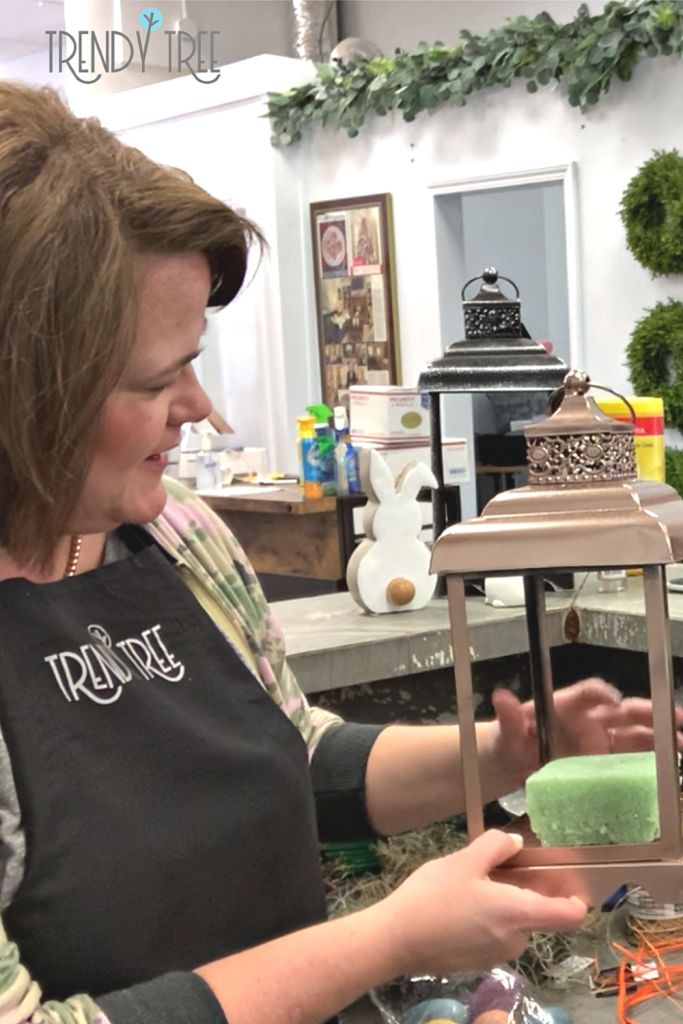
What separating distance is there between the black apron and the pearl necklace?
19mm

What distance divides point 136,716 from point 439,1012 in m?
0.59

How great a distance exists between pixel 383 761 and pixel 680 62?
4.41 metres


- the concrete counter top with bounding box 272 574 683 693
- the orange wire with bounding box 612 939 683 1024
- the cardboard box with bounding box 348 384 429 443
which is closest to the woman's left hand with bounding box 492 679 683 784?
the orange wire with bounding box 612 939 683 1024

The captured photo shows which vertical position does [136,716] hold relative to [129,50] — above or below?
below

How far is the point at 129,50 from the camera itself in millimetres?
7672

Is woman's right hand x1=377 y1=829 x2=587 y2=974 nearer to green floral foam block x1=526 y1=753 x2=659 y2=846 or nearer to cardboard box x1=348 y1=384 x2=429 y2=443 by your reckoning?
green floral foam block x1=526 y1=753 x2=659 y2=846

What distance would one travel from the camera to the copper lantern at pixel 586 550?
1.08 metres

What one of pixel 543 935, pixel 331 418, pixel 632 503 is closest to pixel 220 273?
pixel 632 503

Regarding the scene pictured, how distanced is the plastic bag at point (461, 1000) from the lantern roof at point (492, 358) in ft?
3.25

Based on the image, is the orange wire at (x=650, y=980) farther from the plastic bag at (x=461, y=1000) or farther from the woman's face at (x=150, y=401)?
the woman's face at (x=150, y=401)

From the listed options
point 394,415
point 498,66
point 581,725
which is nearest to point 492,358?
point 581,725

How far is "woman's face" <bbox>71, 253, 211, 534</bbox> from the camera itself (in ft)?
3.83

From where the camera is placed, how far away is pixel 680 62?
529 cm

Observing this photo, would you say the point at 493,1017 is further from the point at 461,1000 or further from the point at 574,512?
the point at 574,512
